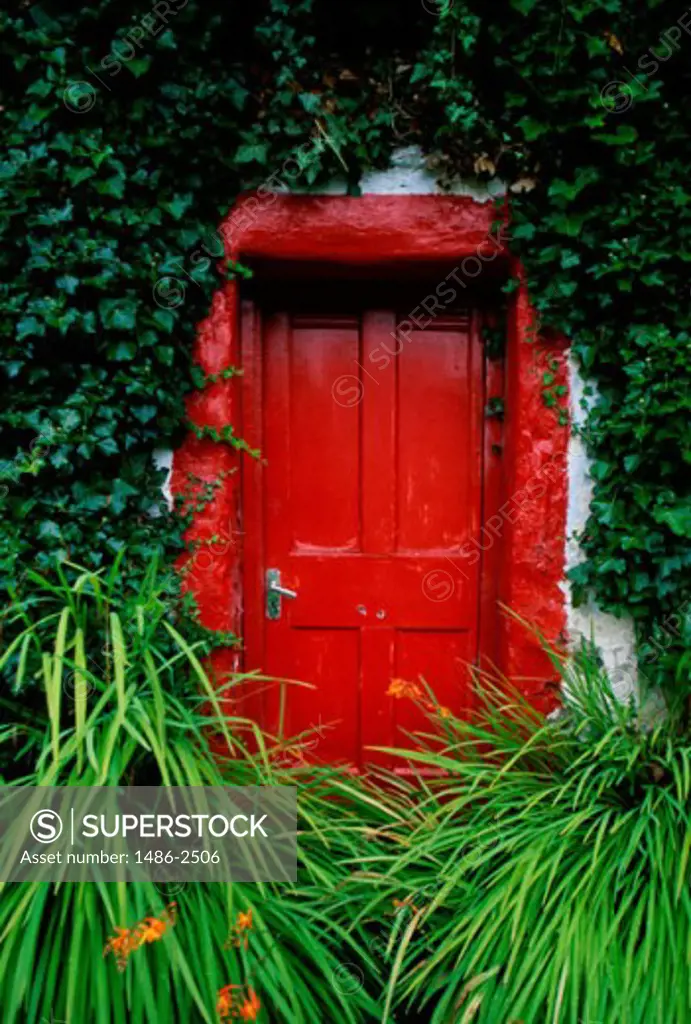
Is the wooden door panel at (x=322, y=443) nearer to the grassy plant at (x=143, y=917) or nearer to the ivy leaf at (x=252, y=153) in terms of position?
the ivy leaf at (x=252, y=153)

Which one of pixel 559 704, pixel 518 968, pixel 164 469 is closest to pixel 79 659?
pixel 164 469

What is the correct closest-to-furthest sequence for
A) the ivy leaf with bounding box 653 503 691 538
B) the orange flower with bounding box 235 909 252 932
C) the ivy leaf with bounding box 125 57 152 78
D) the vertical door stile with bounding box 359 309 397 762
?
the orange flower with bounding box 235 909 252 932 < the ivy leaf with bounding box 125 57 152 78 < the ivy leaf with bounding box 653 503 691 538 < the vertical door stile with bounding box 359 309 397 762

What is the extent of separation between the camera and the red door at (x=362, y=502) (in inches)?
106

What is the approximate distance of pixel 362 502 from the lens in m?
2.71

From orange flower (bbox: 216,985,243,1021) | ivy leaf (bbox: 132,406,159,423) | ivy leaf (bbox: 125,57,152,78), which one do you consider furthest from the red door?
orange flower (bbox: 216,985,243,1021)

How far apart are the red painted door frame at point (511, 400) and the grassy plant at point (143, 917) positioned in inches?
20.9

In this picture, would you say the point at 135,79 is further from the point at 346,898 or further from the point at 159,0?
the point at 346,898

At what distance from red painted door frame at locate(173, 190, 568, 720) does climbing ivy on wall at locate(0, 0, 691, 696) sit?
0.08 meters

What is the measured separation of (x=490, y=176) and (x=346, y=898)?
2305 mm

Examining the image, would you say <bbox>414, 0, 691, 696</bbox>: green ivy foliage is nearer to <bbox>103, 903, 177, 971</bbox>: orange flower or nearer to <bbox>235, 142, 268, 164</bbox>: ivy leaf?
<bbox>235, 142, 268, 164</bbox>: ivy leaf

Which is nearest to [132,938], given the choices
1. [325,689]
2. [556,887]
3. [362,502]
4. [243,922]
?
A: [243,922]

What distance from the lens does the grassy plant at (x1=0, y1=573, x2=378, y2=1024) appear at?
5.08ft

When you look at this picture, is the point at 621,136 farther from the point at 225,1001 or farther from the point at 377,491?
the point at 225,1001

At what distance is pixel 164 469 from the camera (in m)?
2.48
